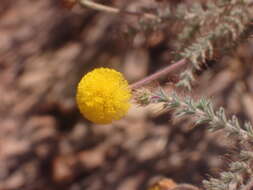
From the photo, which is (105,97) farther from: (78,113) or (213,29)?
(78,113)

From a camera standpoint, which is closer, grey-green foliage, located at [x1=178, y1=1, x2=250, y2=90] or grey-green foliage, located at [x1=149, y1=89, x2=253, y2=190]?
grey-green foliage, located at [x1=149, y1=89, x2=253, y2=190]

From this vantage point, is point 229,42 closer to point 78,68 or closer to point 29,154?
point 78,68

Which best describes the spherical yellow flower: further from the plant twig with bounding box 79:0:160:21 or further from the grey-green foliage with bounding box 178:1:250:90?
the plant twig with bounding box 79:0:160:21

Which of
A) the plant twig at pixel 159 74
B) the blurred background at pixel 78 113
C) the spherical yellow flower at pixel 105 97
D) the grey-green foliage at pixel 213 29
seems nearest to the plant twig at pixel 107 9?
the blurred background at pixel 78 113

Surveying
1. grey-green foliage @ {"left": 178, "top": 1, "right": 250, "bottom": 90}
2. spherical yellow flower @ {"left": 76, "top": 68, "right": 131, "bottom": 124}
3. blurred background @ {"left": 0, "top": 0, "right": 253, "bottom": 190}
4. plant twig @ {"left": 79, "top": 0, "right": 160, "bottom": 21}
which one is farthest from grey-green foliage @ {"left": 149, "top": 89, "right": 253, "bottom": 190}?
plant twig @ {"left": 79, "top": 0, "right": 160, "bottom": 21}

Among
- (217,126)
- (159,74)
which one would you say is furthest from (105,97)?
(217,126)

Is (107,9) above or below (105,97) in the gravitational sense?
above
